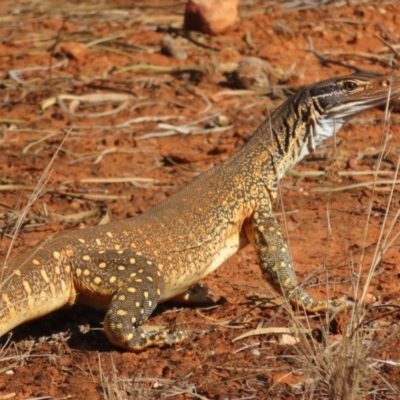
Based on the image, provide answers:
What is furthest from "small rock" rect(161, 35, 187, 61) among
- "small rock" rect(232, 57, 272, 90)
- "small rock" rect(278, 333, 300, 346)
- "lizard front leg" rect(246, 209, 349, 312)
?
"small rock" rect(278, 333, 300, 346)

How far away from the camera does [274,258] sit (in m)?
6.87

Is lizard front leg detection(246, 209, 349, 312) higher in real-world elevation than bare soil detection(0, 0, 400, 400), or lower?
higher

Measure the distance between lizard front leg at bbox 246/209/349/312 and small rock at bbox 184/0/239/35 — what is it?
7445 millimetres

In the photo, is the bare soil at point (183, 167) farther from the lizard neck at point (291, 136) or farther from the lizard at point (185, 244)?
the lizard neck at point (291, 136)

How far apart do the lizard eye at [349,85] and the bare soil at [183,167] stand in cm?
39

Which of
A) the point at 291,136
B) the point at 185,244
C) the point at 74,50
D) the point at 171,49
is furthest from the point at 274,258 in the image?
the point at 74,50

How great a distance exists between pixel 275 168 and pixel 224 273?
1101 mm

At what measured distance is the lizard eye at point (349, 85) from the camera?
278 inches

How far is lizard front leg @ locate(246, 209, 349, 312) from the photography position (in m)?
6.72

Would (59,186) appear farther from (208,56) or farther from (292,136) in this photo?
(208,56)

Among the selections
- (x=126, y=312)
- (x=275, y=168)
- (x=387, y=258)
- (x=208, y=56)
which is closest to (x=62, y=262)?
(x=126, y=312)

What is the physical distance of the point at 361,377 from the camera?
197 inches

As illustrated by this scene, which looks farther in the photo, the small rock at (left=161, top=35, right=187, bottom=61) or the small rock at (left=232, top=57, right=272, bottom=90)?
the small rock at (left=161, top=35, right=187, bottom=61)

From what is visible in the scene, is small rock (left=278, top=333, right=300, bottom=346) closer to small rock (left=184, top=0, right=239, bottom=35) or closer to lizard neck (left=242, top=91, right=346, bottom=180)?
lizard neck (left=242, top=91, right=346, bottom=180)
